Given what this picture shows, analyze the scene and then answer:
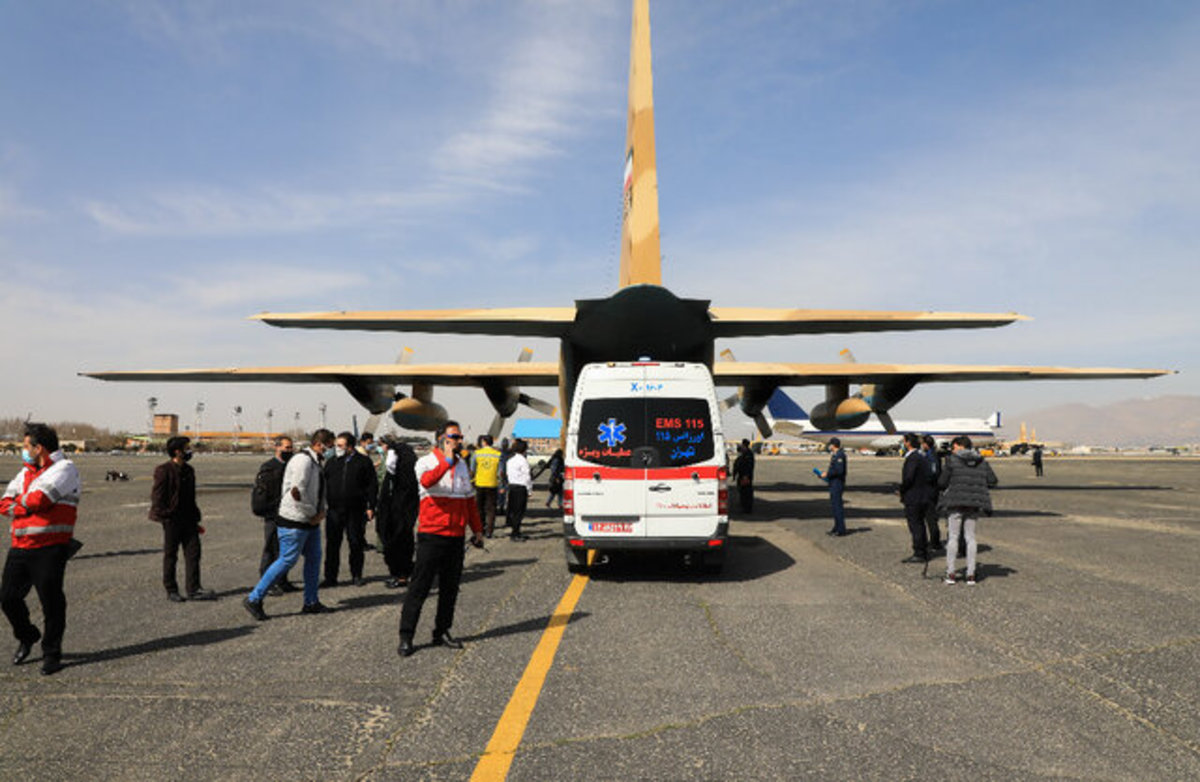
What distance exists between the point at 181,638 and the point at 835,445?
34.9ft

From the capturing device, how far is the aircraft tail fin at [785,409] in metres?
51.5

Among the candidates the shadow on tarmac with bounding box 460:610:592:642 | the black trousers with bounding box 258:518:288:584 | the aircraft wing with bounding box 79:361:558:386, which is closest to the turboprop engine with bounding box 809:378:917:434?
the aircraft wing with bounding box 79:361:558:386

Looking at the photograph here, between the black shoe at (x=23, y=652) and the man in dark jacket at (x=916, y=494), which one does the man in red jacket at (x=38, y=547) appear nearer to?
the black shoe at (x=23, y=652)

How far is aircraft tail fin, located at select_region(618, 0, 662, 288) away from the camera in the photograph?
1330 cm

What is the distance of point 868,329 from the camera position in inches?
494

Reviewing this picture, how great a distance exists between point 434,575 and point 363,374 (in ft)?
53.2

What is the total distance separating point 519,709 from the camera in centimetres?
438

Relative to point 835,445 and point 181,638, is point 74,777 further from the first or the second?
point 835,445

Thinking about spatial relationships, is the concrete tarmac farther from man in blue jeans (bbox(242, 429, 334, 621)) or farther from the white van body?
the white van body

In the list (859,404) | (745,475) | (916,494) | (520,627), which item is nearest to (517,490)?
(745,475)

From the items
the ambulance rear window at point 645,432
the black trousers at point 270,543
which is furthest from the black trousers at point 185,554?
the ambulance rear window at point 645,432

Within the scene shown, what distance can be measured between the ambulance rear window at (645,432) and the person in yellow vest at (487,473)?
3.90m

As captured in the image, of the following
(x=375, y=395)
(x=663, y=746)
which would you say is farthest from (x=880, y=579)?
(x=375, y=395)

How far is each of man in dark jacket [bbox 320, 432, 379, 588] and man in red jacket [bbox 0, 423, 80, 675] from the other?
3.51 meters
